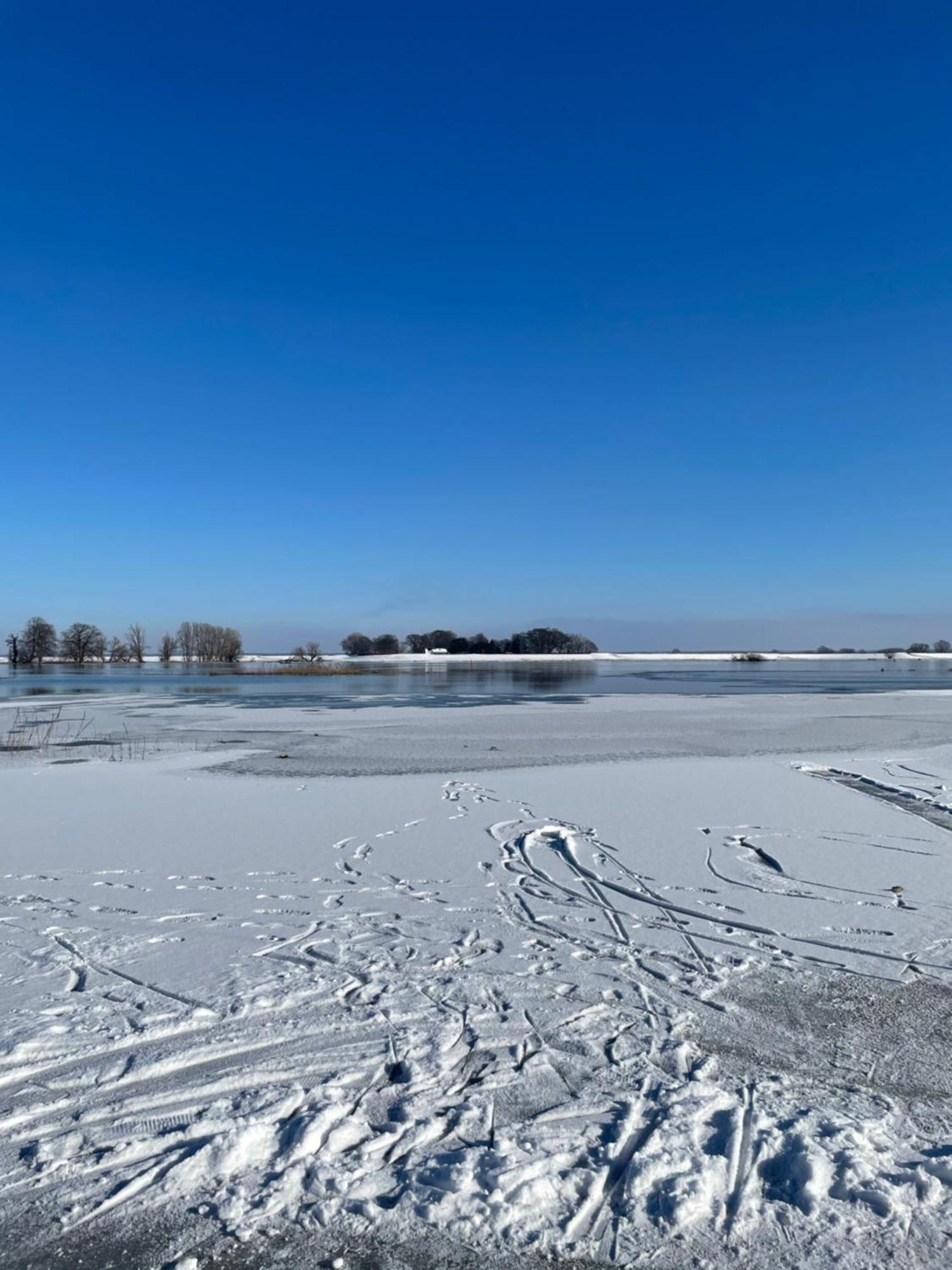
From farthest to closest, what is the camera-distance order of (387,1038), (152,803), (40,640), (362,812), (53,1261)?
1. (40,640)
2. (152,803)
3. (362,812)
4. (387,1038)
5. (53,1261)

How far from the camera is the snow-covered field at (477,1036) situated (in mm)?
2732

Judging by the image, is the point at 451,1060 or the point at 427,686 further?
the point at 427,686

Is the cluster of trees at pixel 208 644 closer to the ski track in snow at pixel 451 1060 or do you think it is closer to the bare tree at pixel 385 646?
the bare tree at pixel 385 646

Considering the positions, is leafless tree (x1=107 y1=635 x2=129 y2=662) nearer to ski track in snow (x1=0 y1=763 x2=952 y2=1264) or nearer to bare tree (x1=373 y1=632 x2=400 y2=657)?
bare tree (x1=373 y1=632 x2=400 y2=657)

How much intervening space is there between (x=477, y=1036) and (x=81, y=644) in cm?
10605

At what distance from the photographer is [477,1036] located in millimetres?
3955

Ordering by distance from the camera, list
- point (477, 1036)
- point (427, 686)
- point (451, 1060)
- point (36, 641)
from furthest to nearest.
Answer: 1. point (36, 641)
2. point (427, 686)
3. point (477, 1036)
4. point (451, 1060)

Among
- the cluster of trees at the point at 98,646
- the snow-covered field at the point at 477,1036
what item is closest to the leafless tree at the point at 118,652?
the cluster of trees at the point at 98,646

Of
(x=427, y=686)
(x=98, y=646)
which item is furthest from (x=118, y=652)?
(x=427, y=686)

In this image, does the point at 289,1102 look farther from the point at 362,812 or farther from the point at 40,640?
the point at 40,640

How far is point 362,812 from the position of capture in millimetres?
9023

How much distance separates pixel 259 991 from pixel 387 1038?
941 millimetres

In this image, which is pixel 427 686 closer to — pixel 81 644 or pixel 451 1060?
pixel 451 1060

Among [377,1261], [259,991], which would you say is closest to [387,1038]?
[259,991]
